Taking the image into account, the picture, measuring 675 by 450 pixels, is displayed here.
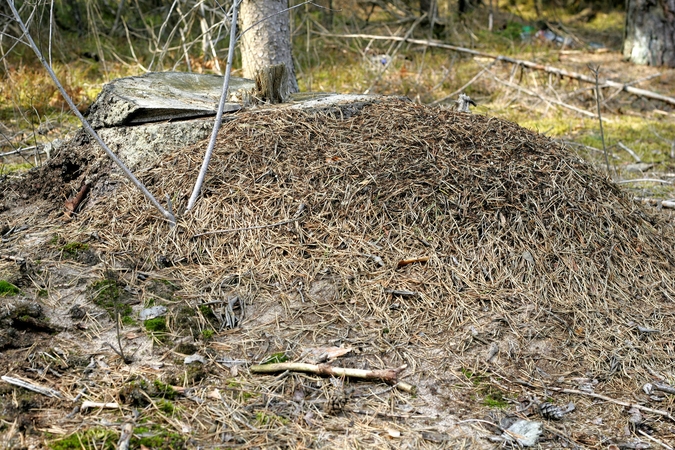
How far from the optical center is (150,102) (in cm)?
379

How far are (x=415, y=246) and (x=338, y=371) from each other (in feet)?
3.15

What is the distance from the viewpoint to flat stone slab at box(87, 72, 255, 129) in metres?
3.76

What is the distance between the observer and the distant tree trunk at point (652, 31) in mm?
8164

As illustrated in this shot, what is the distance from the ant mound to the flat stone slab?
0.31m

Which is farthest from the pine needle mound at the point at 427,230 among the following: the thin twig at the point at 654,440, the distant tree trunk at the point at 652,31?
the distant tree trunk at the point at 652,31

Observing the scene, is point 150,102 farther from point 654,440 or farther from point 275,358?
point 654,440

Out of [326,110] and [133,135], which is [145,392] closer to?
[133,135]

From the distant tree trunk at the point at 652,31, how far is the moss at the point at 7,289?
27.3 ft

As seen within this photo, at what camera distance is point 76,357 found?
8.45 ft

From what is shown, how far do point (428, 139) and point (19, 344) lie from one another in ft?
7.97

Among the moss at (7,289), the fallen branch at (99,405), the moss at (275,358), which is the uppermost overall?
the moss at (7,289)

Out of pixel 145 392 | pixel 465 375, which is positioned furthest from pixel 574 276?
pixel 145 392

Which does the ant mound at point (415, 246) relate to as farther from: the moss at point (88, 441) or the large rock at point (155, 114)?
the moss at point (88, 441)

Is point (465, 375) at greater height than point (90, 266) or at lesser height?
lesser
